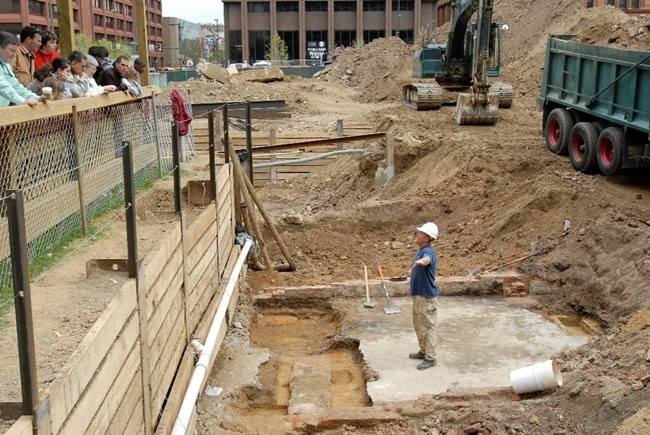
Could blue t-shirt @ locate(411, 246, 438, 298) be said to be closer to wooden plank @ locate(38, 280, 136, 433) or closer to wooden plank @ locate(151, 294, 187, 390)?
wooden plank @ locate(151, 294, 187, 390)

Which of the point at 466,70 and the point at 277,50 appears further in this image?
the point at 277,50

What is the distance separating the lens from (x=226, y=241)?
10797 mm

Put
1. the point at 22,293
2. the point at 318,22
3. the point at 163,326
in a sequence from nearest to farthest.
A: the point at 22,293 → the point at 163,326 → the point at 318,22

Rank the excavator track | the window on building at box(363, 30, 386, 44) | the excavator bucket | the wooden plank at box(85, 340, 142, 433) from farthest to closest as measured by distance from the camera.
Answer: the window on building at box(363, 30, 386, 44), the excavator track, the excavator bucket, the wooden plank at box(85, 340, 142, 433)

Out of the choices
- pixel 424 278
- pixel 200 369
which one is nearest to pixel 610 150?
pixel 424 278

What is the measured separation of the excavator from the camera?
60.6 ft

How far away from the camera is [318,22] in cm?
8094

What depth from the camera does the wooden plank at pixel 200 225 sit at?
25.5 ft

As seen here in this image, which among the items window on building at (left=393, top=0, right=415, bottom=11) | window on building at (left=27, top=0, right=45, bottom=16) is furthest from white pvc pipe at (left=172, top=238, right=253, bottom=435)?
window on building at (left=393, top=0, right=415, bottom=11)

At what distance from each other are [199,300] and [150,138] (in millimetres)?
2885

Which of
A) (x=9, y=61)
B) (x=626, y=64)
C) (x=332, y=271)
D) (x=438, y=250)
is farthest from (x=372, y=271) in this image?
(x=9, y=61)

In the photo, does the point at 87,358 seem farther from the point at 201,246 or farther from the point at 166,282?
the point at 201,246

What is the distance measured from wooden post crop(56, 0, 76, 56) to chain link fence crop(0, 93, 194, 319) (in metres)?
1.37

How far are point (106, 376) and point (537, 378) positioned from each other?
4354 millimetres
